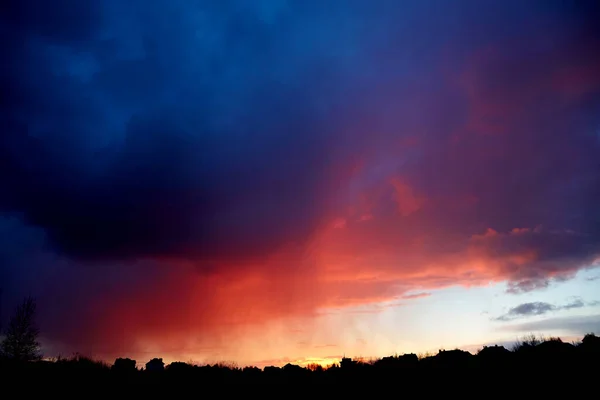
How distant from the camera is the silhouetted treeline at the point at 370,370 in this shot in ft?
57.9

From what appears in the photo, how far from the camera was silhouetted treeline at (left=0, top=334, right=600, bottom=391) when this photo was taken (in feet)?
57.9

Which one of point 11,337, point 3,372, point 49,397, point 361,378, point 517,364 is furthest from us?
point 11,337

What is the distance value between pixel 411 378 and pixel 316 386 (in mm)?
5307

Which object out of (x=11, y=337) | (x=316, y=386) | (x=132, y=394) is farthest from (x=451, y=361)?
(x=11, y=337)

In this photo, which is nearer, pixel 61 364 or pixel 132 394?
pixel 132 394

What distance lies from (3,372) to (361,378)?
18.6 metres

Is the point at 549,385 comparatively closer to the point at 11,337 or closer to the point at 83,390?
the point at 83,390

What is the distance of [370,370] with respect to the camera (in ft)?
71.4

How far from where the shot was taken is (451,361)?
21719 mm

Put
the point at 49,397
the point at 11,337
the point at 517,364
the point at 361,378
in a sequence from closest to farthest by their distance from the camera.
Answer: the point at 49,397 < the point at 517,364 < the point at 361,378 < the point at 11,337

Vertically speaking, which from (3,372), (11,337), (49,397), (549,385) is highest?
(11,337)

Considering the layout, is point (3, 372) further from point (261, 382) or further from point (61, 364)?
point (261, 382)

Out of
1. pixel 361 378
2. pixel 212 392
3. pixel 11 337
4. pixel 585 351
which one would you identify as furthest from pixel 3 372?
pixel 11 337

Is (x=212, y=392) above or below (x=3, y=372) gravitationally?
below
